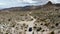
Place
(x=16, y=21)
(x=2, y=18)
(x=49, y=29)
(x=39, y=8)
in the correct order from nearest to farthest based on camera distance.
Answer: (x=49, y=29) < (x=16, y=21) < (x=2, y=18) < (x=39, y=8)

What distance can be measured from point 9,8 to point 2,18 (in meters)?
0.62

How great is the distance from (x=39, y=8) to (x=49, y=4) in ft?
1.03

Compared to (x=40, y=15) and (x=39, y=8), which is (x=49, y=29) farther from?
(x=39, y=8)

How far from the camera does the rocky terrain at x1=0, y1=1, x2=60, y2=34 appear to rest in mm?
3508

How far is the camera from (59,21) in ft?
12.0

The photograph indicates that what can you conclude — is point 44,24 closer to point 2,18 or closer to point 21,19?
point 21,19

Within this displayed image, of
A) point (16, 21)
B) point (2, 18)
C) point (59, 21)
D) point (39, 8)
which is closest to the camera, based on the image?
point (59, 21)

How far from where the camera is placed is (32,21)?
3.82 m

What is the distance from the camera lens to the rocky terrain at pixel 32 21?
3.51 m

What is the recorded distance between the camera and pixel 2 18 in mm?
4215

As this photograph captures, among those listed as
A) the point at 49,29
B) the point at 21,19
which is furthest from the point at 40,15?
the point at 49,29

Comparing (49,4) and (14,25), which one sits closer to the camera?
(14,25)

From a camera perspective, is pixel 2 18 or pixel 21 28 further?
pixel 2 18

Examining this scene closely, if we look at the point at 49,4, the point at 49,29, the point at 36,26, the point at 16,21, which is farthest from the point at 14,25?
the point at 49,4
